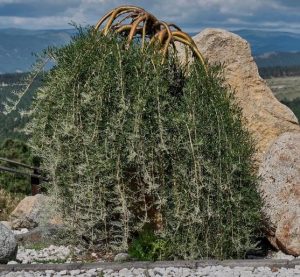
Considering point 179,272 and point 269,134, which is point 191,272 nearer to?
point 179,272

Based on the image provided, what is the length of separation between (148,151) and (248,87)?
2.81 m

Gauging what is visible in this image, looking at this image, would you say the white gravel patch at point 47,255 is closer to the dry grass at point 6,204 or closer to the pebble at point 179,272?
the pebble at point 179,272

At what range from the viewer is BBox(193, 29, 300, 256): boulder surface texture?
662 centimetres

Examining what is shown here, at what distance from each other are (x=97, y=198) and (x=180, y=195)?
2.46ft

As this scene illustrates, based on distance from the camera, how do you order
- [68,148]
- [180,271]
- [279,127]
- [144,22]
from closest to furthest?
[180,271]
[68,148]
[144,22]
[279,127]

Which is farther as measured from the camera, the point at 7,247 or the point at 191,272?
the point at 7,247

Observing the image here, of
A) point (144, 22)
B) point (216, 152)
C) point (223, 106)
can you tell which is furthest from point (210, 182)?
point (144, 22)

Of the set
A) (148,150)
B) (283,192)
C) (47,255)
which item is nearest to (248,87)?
(283,192)

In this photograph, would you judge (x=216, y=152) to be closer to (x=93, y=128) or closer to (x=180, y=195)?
(x=180, y=195)

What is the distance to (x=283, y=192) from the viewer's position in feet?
21.8

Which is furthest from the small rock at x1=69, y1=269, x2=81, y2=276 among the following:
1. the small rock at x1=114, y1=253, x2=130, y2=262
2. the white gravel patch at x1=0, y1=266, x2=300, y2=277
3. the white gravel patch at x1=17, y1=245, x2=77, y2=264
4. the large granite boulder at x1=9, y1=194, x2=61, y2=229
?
the large granite boulder at x1=9, y1=194, x2=61, y2=229

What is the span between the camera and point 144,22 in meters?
6.39

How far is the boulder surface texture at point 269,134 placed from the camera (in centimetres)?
662

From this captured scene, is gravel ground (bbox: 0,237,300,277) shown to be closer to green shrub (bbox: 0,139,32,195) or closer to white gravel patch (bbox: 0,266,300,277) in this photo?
white gravel patch (bbox: 0,266,300,277)
